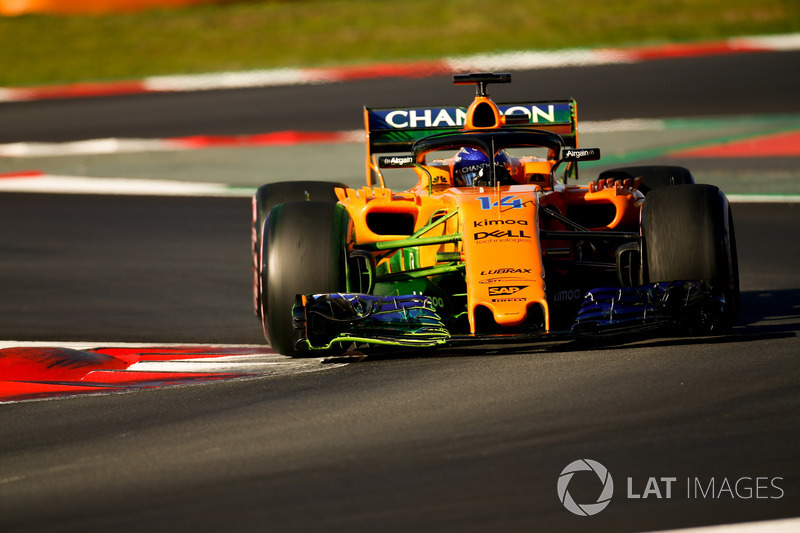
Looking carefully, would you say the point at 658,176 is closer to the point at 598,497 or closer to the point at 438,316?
the point at 438,316

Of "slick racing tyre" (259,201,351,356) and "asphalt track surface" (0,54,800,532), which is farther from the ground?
"slick racing tyre" (259,201,351,356)

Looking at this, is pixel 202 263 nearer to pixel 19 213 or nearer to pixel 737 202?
pixel 19 213

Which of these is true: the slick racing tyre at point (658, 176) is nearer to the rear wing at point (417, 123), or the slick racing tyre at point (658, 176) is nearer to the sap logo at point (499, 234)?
the rear wing at point (417, 123)

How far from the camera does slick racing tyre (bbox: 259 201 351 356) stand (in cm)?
742

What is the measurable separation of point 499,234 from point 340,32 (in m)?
20.3

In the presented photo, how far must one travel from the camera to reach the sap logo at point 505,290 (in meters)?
7.00

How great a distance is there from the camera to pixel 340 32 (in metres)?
26.9

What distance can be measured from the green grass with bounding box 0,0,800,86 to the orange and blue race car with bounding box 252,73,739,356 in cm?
1575

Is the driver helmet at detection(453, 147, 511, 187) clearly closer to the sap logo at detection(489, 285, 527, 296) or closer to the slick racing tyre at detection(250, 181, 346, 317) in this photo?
the slick racing tyre at detection(250, 181, 346, 317)

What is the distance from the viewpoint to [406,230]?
29.1 feet

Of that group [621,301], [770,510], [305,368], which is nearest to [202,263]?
[305,368]

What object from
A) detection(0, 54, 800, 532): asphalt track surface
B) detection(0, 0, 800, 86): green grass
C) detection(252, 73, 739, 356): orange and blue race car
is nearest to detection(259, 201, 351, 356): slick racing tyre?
detection(252, 73, 739, 356): orange and blue race car

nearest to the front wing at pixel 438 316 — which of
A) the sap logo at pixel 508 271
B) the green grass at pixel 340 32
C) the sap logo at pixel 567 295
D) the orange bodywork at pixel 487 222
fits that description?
the orange bodywork at pixel 487 222

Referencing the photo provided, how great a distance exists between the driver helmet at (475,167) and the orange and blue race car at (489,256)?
0.04 feet
